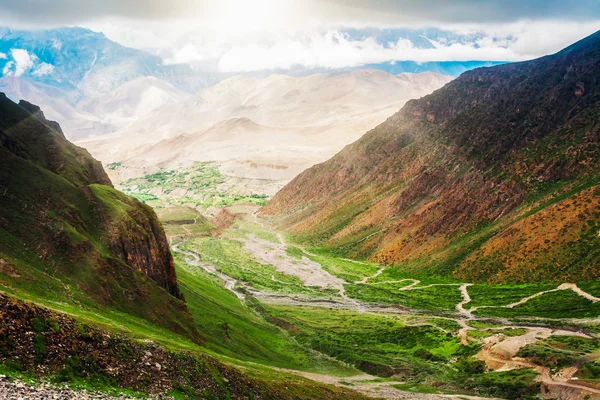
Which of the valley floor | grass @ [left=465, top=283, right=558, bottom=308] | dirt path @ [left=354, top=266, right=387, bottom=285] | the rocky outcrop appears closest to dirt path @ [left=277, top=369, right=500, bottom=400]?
the valley floor

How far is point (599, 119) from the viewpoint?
616ft

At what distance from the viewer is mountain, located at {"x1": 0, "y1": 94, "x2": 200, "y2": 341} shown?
179 ft

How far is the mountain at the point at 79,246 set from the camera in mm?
54634

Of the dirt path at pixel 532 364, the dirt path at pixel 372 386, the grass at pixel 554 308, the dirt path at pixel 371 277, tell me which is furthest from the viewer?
the dirt path at pixel 371 277

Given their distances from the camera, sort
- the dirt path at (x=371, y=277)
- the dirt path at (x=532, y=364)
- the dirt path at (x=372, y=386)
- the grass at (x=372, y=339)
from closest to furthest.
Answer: the dirt path at (x=532, y=364), the dirt path at (x=372, y=386), the grass at (x=372, y=339), the dirt path at (x=371, y=277)

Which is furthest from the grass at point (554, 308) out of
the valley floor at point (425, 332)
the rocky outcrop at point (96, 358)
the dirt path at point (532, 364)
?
the rocky outcrop at point (96, 358)

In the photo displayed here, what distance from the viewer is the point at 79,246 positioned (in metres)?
63.0

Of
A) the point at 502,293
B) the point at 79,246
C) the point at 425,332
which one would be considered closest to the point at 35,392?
the point at 79,246

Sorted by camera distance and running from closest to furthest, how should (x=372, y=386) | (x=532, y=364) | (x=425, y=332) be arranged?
1. (x=372, y=386)
2. (x=532, y=364)
3. (x=425, y=332)

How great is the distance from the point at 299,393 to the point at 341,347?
181ft

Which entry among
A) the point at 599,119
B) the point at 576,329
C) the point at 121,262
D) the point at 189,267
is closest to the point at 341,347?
the point at 576,329

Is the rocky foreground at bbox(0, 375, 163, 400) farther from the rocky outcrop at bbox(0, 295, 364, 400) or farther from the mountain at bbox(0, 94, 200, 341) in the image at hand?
the mountain at bbox(0, 94, 200, 341)

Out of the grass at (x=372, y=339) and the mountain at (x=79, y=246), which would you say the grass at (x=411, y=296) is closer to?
the grass at (x=372, y=339)

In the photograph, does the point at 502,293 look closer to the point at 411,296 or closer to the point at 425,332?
the point at 411,296
